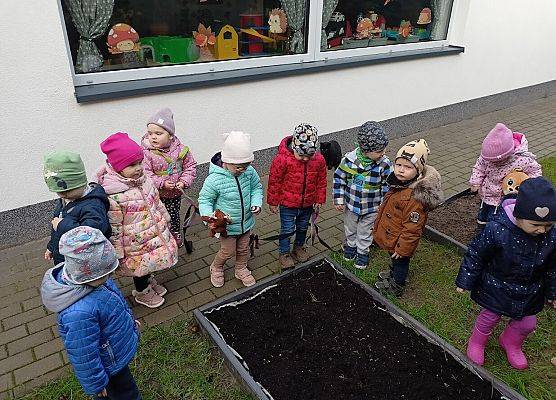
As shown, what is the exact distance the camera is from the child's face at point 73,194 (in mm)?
2826

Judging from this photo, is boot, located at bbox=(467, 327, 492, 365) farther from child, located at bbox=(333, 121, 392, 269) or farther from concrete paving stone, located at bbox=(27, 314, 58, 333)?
concrete paving stone, located at bbox=(27, 314, 58, 333)

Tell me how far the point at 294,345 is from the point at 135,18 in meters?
3.95

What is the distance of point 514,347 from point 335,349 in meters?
1.28

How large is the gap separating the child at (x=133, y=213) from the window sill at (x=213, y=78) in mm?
1671

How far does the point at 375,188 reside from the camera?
381 centimetres

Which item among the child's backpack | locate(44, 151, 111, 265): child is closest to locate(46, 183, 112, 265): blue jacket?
locate(44, 151, 111, 265): child

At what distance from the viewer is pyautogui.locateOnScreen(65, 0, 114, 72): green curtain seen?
450 cm

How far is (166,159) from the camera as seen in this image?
3809mm

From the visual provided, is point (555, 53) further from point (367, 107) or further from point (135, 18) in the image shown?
point (135, 18)

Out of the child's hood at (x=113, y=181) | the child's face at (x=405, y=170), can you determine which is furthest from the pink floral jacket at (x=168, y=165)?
the child's face at (x=405, y=170)

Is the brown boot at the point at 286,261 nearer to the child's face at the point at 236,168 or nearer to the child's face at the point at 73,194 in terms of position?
the child's face at the point at 236,168

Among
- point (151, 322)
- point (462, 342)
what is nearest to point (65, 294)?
point (151, 322)

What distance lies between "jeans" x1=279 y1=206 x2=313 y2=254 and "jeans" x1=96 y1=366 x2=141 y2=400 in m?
1.90

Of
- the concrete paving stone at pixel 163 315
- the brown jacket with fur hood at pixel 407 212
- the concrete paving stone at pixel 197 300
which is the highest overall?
the brown jacket with fur hood at pixel 407 212
